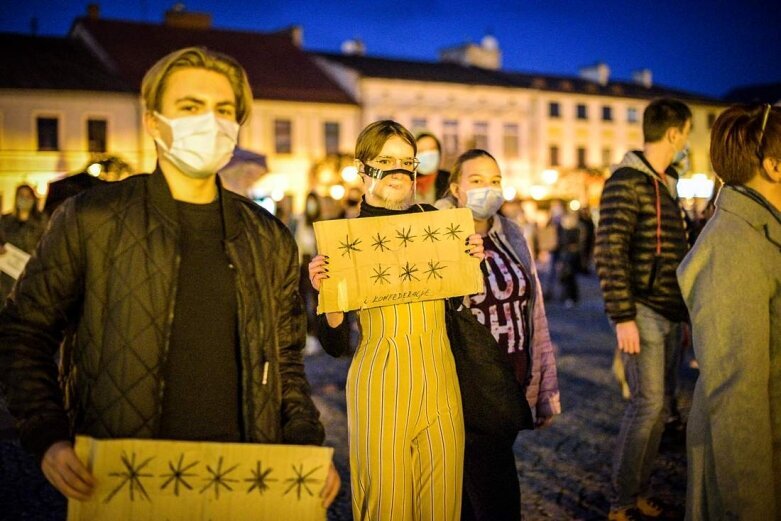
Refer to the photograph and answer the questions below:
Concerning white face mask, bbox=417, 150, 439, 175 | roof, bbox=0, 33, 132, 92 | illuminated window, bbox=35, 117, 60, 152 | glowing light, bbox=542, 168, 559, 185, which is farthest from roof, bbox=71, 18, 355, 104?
white face mask, bbox=417, 150, 439, 175

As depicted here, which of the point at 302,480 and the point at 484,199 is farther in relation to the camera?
the point at 484,199

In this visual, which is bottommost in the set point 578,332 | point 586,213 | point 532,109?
point 578,332

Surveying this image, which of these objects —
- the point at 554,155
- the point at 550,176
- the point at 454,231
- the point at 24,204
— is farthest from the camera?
the point at 554,155

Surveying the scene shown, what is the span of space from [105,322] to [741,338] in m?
2.10

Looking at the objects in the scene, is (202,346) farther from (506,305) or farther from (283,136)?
(283,136)

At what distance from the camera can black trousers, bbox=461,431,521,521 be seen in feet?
12.6

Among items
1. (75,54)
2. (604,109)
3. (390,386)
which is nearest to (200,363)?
(390,386)

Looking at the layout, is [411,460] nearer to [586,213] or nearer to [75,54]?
[586,213]

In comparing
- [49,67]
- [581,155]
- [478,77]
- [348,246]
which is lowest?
[348,246]

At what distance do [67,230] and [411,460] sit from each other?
68.1 inches

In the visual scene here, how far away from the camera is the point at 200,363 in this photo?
228 cm

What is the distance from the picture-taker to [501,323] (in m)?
3.97

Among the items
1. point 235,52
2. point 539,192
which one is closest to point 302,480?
point 235,52

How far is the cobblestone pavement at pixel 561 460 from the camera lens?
16.4ft
